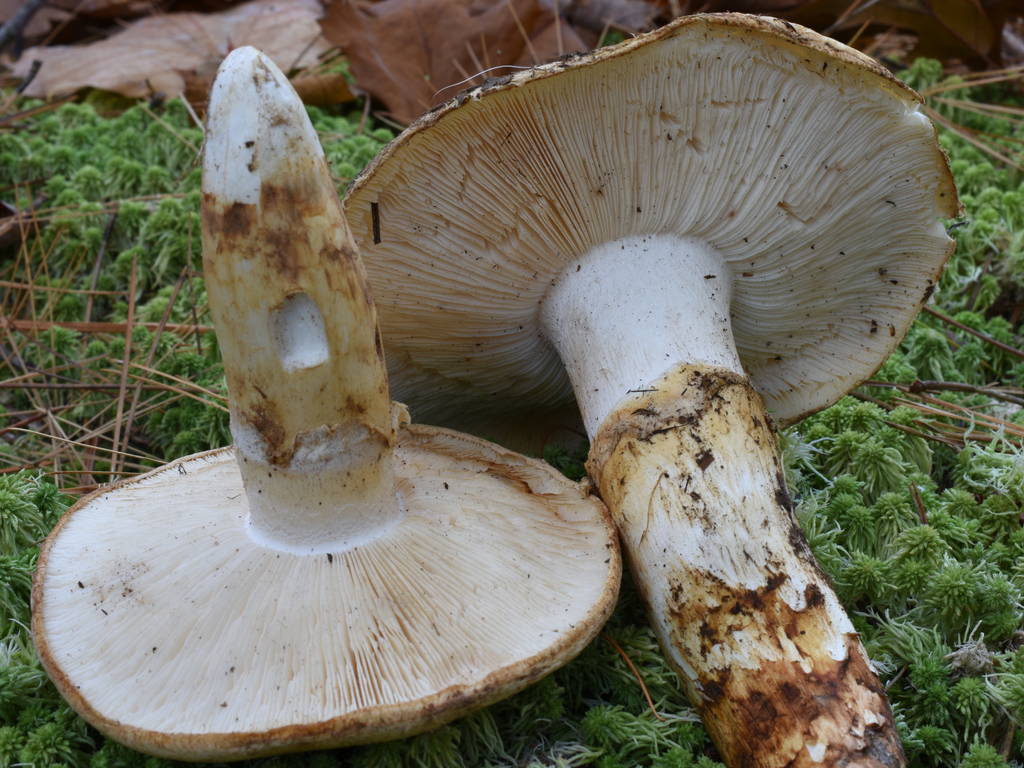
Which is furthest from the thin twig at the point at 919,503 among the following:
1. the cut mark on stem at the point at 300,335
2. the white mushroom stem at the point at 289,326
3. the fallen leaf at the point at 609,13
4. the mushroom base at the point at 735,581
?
the fallen leaf at the point at 609,13

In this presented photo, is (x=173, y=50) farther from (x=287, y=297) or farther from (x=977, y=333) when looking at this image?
(x=977, y=333)

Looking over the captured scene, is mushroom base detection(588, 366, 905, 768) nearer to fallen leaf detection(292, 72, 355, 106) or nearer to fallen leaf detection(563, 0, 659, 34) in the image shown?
fallen leaf detection(292, 72, 355, 106)

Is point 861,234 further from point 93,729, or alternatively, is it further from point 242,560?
point 93,729

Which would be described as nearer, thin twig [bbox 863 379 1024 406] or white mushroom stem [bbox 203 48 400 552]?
white mushroom stem [bbox 203 48 400 552]

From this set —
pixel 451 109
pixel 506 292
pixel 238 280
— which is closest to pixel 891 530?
pixel 506 292

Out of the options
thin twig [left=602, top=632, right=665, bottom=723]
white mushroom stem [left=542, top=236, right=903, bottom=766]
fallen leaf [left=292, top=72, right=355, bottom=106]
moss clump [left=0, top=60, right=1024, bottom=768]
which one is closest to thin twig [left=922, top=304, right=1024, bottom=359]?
moss clump [left=0, top=60, right=1024, bottom=768]

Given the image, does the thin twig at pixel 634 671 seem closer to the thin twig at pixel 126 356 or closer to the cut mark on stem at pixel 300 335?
the cut mark on stem at pixel 300 335

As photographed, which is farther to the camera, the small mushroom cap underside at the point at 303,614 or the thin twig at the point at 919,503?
the thin twig at the point at 919,503
